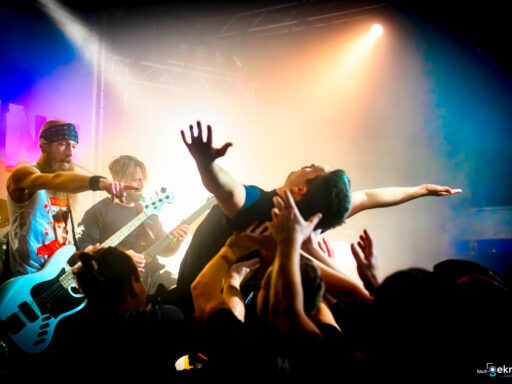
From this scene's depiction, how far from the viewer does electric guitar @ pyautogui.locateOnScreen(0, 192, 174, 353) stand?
2.91 m

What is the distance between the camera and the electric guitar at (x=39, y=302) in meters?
2.91

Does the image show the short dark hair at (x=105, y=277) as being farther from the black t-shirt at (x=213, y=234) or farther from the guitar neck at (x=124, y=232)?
the guitar neck at (x=124, y=232)

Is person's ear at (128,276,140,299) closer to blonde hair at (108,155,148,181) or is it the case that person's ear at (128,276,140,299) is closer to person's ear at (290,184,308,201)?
person's ear at (290,184,308,201)

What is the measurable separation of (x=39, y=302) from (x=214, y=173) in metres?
2.26

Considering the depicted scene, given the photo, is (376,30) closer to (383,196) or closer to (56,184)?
(383,196)

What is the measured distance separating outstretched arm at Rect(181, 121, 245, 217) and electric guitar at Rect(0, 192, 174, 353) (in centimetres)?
200

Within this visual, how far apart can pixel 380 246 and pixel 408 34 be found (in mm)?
3700

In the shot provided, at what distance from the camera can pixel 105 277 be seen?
161cm

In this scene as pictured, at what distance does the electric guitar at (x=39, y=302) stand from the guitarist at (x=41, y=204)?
13 cm

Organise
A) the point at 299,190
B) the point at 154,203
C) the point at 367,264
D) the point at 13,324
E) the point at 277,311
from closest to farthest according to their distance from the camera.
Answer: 1. the point at 277,311
2. the point at 367,264
3. the point at 299,190
4. the point at 13,324
5. the point at 154,203

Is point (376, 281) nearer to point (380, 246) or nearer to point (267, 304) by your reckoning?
point (267, 304)

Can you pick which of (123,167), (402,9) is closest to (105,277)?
(123,167)

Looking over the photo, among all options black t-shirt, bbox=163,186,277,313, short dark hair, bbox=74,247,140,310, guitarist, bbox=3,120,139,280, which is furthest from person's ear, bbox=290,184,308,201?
guitarist, bbox=3,120,139,280

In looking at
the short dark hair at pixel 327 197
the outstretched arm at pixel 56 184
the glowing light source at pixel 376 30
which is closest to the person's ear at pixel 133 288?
the outstretched arm at pixel 56 184
